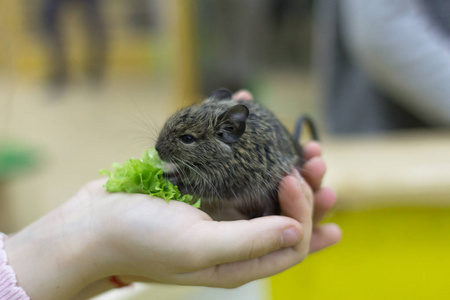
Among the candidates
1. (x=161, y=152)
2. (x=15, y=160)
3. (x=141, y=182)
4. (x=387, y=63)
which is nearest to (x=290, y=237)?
(x=141, y=182)

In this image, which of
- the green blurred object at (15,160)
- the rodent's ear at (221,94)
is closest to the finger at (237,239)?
the rodent's ear at (221,94)

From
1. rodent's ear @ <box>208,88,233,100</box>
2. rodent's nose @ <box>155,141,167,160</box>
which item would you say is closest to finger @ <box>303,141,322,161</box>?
rodent's ear @ <box>208,88,233,100</box>

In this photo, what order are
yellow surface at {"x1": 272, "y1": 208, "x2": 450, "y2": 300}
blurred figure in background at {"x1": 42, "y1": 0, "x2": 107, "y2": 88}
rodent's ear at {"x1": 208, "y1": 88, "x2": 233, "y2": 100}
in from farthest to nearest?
blurred figure in background at {"x1": 42, "y1": 0, "x2": 107, "y2": 88}, yellow surface at {"x1": 272, "y1": 208, "x2": 450, "y2": 300}, rodent's ear at {"x1": 208, "y1": 88, "x2": 233, "y2": 100}

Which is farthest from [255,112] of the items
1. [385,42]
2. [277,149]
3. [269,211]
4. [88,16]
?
[88,16]

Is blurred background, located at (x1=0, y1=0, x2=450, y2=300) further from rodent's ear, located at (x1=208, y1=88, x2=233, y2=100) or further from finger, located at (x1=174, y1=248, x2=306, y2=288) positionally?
finger, located at (x1=174, y1=248, x2=306, y2=288)

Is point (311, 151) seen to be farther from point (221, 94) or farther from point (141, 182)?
point (141, 182)
